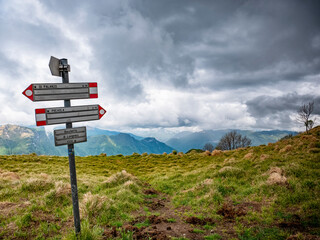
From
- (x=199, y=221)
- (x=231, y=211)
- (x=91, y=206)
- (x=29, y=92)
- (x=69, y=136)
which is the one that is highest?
(x=29, y=92)

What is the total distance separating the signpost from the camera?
5.21m

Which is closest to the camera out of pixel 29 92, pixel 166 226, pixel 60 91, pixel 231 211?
pixel 29 92

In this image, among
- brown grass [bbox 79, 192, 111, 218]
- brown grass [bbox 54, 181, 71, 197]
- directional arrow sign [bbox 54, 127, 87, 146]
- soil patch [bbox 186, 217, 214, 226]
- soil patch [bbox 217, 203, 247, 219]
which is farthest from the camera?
brown grass [bbox 54, 181, 71, 197]

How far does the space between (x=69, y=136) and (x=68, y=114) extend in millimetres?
729

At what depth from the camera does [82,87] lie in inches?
232

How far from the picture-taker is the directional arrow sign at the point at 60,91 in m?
5.18

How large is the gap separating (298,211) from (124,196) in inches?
394

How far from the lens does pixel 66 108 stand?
5.60 metres

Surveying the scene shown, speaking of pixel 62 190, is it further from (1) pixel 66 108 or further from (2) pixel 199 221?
(2) pixel 199 221

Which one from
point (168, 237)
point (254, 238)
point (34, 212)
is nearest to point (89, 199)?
point (34, 212)

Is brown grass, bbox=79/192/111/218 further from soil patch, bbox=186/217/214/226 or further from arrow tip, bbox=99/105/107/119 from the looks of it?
arrow tip, bbox=99/105/107/119

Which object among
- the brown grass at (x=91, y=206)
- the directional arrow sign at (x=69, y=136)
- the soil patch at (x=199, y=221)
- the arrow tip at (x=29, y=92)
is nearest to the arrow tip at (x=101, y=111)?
the directional arrow sign at (x=69, y=136)

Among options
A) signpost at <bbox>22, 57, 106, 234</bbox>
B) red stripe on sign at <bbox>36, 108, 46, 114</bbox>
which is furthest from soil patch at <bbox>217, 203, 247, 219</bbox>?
red stripe on sign at <bbox>36, 108, 46, 114</bbox>

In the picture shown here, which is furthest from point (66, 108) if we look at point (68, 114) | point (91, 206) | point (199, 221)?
point (199, 221)
